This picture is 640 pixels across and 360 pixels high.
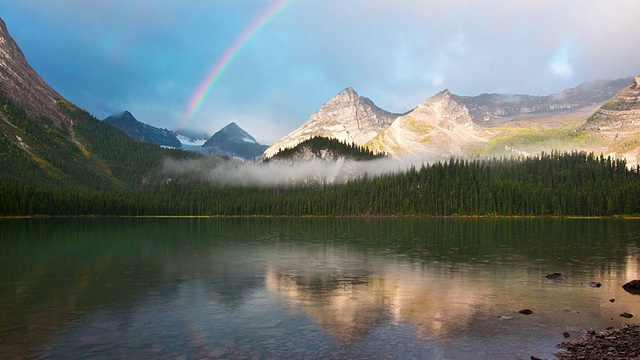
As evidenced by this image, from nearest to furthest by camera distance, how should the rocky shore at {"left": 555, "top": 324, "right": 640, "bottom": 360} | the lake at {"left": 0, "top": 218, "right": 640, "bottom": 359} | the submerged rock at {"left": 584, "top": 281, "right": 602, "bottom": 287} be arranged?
the rocky shore at {"left": 555, "top": 324, "right": 640, "bottom": 360} → the lake at {"left": 0, "top": 218, "right": 640, "bottom": 359} → the submerged rock at {"left": 584, "top": 281, "right": 602, "bottom": 287}

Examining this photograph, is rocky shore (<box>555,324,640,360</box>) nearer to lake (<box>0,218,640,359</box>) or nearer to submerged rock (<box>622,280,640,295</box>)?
lake (<box>0,218,640,359</box>)

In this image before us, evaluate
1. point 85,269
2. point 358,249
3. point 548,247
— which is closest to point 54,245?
point 85,269

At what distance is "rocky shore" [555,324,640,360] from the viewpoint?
2741 centimetres

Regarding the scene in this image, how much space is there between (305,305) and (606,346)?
25.0 m

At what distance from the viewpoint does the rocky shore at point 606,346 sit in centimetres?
2741

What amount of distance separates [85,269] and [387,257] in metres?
51.1

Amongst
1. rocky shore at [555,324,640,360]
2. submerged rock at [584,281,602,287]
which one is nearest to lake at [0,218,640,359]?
submerged rock at [584,281,602,287]

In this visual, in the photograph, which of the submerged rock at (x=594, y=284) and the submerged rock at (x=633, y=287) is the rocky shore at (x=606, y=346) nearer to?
the submerged rock at (x=633, y=287)

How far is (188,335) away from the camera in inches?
1328

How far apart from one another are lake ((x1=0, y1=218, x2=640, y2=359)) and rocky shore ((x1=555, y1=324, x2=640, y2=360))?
134cm

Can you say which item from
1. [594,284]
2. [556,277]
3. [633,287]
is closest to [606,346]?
[633,287]

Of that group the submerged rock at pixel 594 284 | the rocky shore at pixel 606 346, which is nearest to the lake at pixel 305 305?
the submerged rock at pixel 594 284

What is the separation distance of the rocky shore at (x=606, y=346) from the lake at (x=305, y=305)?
4.41 ft

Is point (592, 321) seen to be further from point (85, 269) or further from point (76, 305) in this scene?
point (85, 269)
